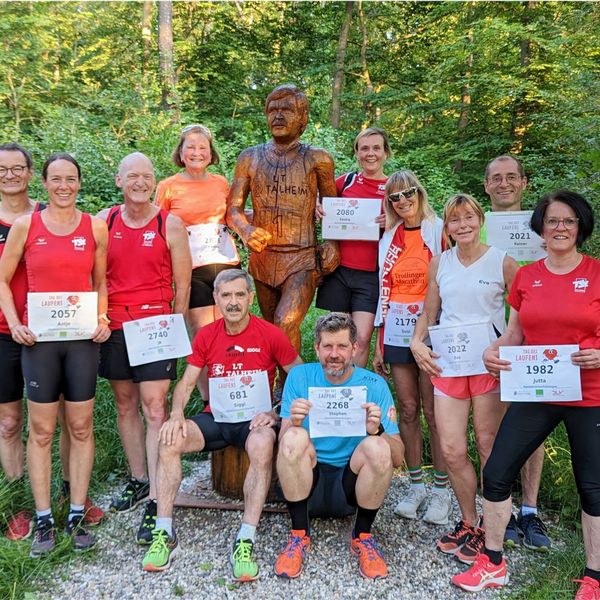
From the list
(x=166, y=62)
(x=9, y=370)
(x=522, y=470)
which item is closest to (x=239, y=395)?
(x=9, y=370)

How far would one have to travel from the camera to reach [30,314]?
3080 millimetres

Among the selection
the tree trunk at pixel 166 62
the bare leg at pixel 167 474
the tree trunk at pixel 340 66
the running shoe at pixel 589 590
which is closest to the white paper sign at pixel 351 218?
the bare leg at pixel 167 474

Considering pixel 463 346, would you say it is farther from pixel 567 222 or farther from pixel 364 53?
pixel 364 53

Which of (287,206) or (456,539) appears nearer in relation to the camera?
(456,539)

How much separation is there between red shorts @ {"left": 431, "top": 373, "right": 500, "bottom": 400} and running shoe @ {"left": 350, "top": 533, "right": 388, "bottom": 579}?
0.95m

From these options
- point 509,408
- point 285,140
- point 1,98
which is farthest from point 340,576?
point 1,98

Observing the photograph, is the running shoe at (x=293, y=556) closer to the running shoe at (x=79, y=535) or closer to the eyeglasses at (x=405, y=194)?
the running shoe at (x=79, y=535)

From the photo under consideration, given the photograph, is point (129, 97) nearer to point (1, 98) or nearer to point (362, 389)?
point (1, 98)

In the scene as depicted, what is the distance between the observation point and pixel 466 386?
10.2 feet

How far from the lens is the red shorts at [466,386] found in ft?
10.0

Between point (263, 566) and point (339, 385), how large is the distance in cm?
115

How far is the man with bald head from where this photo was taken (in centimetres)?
355

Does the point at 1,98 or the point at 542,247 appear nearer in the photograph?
the point at 542,247

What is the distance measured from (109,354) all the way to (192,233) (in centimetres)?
106
